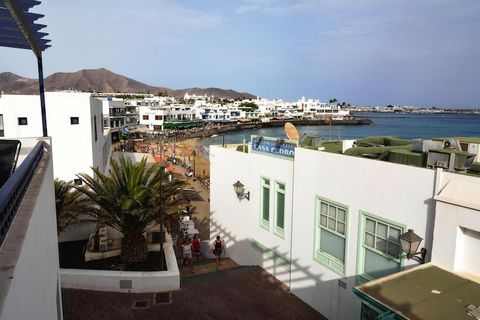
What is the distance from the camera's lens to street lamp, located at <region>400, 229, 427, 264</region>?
23.0ft

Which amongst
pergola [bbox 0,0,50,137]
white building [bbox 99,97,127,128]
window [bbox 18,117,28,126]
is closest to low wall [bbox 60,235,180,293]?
pergola [bbox 0,0,50,137]

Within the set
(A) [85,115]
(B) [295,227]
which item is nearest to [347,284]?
(B) [295,227]

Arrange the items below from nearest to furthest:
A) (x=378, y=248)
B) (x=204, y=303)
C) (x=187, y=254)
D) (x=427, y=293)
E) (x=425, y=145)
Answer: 1. (x=427, y=293)
2. (x=378, y=248)
3. (x=425, y=145)
4. (x=204, y=303)
5. (x=187, y=254)

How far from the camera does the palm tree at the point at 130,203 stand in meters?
11.8

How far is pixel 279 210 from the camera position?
1182cm

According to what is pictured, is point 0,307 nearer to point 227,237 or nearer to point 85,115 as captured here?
point 227,237

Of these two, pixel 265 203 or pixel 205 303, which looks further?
pixel 265 203

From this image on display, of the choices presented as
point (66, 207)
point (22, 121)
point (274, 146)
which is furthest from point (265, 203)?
point (22, 121)

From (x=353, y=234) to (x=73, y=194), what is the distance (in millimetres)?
9408

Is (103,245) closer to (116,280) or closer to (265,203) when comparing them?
(116,280)

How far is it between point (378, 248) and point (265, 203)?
4.81 metres

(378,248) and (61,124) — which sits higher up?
(61,124)

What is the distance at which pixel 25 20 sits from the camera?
16.7 feet

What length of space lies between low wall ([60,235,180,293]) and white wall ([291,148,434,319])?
3.90 meters
